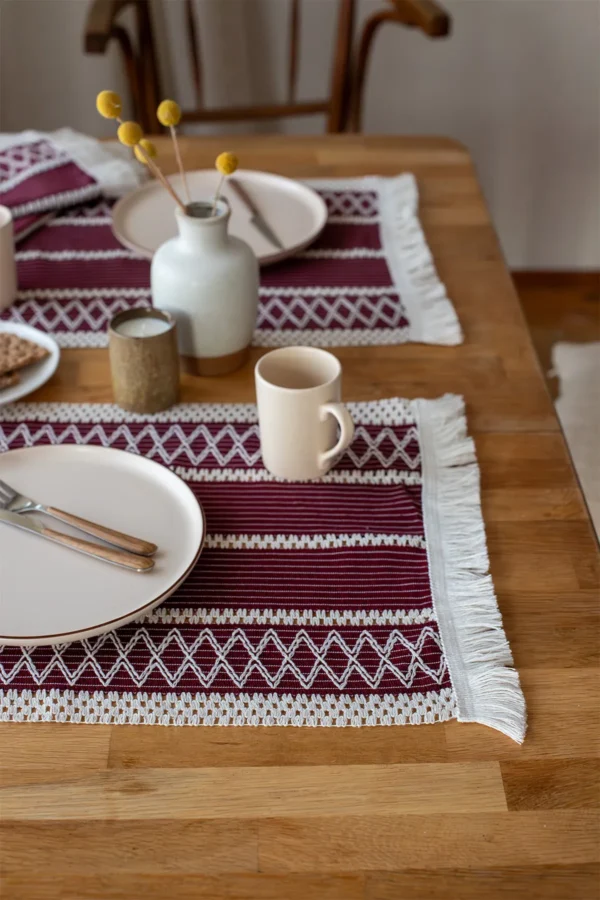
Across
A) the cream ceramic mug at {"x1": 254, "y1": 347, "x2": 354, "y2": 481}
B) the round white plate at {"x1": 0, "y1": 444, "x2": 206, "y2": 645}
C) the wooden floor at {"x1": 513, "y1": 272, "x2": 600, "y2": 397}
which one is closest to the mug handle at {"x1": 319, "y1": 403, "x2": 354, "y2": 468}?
the cream ceramic mug at {"x1": 254, "y1": 347, "x2": 354, "y2": 481}

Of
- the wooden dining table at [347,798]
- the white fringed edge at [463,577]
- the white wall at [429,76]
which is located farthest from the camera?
the white wall at [429,76]

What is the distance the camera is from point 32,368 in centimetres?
99

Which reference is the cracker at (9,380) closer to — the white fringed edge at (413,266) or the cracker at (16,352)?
the cracker at (16,352)

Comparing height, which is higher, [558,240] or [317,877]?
[317,877]

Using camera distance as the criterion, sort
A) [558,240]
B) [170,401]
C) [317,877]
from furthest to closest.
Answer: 1. [558,240]
2. [170,401]
3. [317,877]

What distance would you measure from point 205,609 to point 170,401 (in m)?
0.28

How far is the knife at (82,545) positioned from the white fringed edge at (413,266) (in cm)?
47

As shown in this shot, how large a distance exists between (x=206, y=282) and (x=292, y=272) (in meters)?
0.28

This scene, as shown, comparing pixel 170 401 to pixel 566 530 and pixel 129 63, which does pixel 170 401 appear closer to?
pixel 566 530

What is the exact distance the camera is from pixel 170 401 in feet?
3.09

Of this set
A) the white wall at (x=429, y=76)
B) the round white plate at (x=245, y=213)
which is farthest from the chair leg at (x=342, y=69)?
the round white plate at (x=245, y=213)

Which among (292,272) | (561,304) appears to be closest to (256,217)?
(292,272)

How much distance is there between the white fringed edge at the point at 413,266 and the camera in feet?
3.52

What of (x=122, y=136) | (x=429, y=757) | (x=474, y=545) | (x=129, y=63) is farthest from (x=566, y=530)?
(x=129, y=63)
